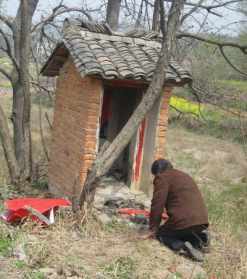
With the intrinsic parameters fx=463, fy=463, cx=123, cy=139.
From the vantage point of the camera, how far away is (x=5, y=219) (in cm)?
681

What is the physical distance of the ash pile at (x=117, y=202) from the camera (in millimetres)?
7566

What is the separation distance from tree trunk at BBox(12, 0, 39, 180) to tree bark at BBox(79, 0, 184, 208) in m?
2.82

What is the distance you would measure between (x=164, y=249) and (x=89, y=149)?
2529 mm

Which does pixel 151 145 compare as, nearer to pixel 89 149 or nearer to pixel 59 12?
pixel 89 149

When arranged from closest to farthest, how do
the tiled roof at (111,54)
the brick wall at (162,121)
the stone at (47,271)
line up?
the stone at (47,271) < the tiled roof at (111,54) < the brick wall at (162,121)

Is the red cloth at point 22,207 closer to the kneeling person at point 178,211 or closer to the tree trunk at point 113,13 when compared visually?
the kneeling person at point 178,211

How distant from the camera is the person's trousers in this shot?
6523 mm

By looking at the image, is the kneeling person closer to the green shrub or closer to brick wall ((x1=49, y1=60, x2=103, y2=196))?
the green shrub

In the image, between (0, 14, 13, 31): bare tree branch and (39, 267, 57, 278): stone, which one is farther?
(0, 14, 13, 31): bare tree branch

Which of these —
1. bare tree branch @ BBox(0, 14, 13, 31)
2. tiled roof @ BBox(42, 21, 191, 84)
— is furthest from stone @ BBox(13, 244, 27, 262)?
bare tree branch @ BBox(0, 14, 13, 31)

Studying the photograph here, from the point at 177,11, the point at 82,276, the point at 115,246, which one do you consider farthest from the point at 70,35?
the point at 82,276

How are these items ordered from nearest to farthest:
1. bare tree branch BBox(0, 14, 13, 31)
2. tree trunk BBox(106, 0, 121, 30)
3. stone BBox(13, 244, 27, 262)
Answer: stone BBox(13, 244, 27, 262) < bare tree branch BBox(0, 14, 13, 31) < tree trunk BBox(106, 0, 121, 30)

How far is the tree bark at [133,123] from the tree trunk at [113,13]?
6947mm

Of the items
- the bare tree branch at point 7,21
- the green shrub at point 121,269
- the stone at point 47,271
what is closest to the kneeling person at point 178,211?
the green shrub at point 121,269
